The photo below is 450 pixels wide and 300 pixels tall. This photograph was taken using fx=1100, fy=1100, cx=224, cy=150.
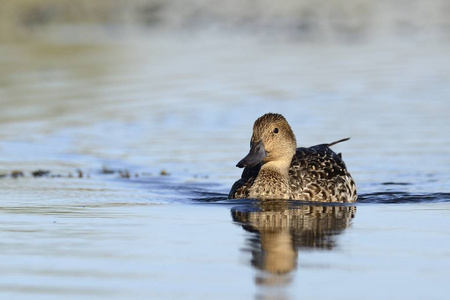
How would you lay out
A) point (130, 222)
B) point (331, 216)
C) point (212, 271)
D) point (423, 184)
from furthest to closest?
1. point (423, 184)
2. point (331, 216)
3. point (130, 222)
4. point (212, 271)

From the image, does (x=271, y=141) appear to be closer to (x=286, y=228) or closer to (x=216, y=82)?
(x=286, y=228)

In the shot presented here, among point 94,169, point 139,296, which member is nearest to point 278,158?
point 94,169

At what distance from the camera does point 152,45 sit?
26.6 metres

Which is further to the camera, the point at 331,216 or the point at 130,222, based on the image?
the point at 331,216

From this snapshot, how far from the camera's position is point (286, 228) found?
9.36 meters

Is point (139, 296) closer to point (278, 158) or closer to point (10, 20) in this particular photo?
point (278, 158)

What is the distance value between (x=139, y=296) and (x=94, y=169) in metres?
7.24

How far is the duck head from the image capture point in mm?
11180

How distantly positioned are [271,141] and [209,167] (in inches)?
109

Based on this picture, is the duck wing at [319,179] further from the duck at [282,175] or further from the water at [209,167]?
the water at [209,167]

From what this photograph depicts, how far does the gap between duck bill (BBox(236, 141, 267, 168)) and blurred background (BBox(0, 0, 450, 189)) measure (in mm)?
2047

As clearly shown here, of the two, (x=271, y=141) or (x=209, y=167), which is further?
(x=209, y=167)

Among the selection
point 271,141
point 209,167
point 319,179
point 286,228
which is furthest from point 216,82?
point 286,228

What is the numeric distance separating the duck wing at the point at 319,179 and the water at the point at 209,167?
27 cm
